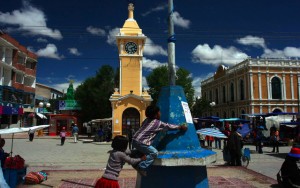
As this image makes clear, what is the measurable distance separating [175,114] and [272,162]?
9.77 meters

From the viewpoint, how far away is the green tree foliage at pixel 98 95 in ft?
138

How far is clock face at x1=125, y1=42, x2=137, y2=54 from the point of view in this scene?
93.5 ft

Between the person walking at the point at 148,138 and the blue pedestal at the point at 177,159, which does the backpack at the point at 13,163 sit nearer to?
the blue pedestal at the point at 177,159

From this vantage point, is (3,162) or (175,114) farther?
(3,162)

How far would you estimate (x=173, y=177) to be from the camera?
432 centimetres

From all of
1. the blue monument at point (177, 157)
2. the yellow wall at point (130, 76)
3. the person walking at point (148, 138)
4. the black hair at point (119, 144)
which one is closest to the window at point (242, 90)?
the yellow wall at point (130, 76)

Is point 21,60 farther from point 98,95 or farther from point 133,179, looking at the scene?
point 133,179

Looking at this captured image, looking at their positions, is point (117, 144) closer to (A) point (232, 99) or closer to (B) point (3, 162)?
(B) point (3, 162)

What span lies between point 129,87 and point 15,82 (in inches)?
713

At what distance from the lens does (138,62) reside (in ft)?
93.0

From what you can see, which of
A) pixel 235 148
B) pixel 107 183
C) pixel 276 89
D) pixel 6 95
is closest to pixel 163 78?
pixel 276 89

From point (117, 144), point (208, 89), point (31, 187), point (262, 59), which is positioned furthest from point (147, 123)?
point (208, 89)

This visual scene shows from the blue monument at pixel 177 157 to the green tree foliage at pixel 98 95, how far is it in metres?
37.6

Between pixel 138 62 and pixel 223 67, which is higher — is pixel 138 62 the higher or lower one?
the lower one
